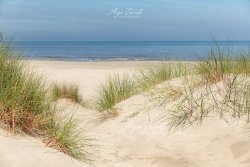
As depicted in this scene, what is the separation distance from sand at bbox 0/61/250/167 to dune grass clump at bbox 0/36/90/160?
0.16m

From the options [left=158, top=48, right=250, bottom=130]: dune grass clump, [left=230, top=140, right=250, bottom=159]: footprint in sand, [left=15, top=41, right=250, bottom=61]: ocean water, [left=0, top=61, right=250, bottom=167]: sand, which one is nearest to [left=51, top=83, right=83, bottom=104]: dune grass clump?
[left=15, top=41, right=250, bottom=61]: ocean water

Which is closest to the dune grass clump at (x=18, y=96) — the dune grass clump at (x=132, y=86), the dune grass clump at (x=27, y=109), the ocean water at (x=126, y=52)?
the dune grass clump at (x=27, y=109)

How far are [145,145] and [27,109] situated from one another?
1531 mm

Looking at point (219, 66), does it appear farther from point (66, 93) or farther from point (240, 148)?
point (66, 93)

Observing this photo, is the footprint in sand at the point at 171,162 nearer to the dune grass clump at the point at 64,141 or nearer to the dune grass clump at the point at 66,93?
the dune grass clump at the point at 64,141

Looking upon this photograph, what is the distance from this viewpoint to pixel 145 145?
5.27 metres

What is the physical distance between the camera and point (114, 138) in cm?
564

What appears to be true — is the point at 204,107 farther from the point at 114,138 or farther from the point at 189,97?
the point at 114,138

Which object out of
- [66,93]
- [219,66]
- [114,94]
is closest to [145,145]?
[219,66]

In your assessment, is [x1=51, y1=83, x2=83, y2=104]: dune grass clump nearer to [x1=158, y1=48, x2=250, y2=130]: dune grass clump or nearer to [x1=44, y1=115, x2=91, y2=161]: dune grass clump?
[x1=158, y1=48, x2=250, y2=130]: dune grass clump

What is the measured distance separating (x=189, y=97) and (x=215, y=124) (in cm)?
60

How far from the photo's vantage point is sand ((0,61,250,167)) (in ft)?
12.6

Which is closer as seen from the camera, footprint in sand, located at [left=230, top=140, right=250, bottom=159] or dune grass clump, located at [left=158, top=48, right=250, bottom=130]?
footprint in sand, located at [left=230, top=140, right=250, bottom=159]

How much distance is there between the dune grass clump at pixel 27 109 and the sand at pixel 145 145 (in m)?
0.16
